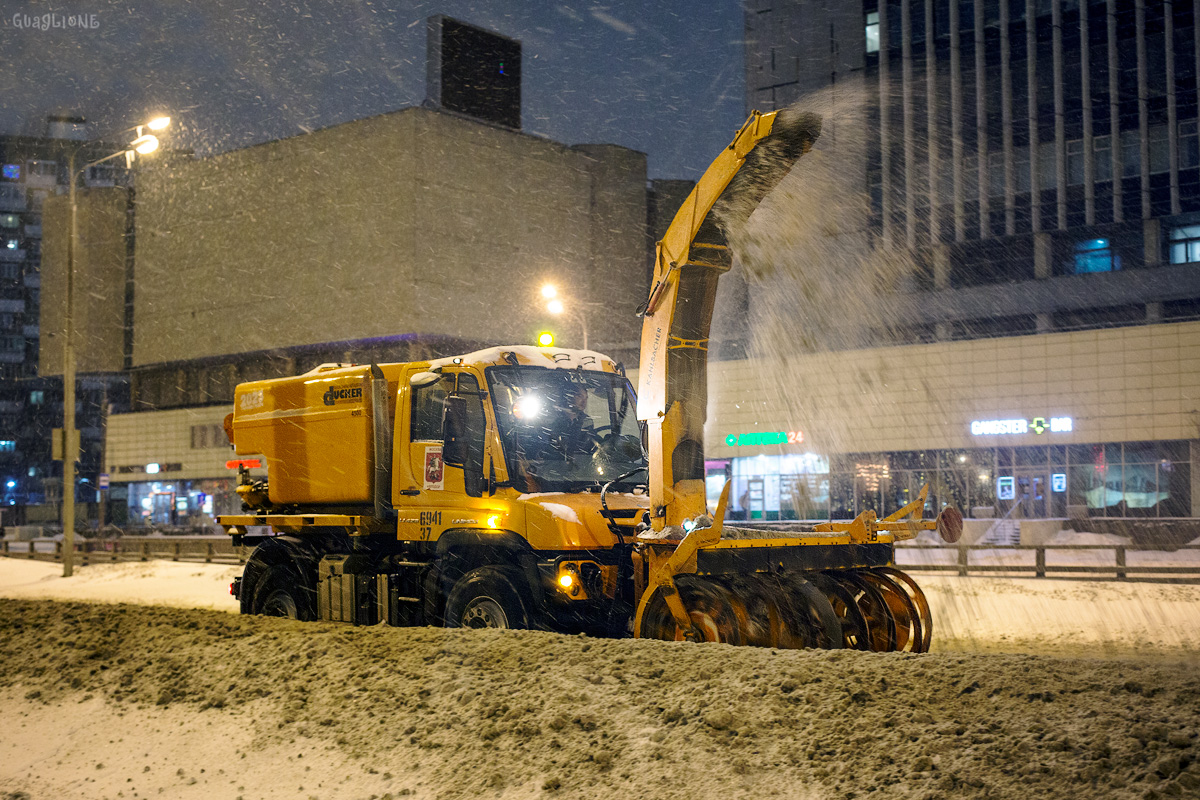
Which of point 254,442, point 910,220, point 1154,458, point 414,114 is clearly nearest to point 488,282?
point 414,114

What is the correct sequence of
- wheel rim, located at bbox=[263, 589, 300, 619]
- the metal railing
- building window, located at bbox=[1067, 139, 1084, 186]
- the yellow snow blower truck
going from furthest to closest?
1. building window, located at bbox=[1067, 139, 1084, 186]
2. the metal railing
3. wheel rim, located at bbox=[263, 589, 300, 619]
4. the yellow snow blower truck

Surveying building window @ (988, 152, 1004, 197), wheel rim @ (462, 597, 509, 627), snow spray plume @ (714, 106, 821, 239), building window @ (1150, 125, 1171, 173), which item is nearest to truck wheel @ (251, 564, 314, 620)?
wheel rim @ (462, 597, 509, 627)

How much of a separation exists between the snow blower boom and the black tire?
17.6 feet

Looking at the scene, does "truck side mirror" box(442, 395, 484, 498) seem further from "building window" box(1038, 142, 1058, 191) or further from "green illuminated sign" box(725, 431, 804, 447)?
"building window" box(1038, 142, 1058, 191)

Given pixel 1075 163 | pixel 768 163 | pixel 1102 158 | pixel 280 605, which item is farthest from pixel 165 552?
pixel 1102 158

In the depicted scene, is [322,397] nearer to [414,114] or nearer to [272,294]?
[414,114]

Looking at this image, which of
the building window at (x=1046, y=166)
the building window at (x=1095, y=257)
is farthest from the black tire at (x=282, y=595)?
the building window at (x=1046, y=166)

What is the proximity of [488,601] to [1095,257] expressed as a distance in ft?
155

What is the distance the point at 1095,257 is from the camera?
1939 inches

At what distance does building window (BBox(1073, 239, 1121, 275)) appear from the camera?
48969mm

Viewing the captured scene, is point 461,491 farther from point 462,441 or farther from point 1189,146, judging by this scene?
point 1189,146

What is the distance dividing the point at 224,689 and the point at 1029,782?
252 inches

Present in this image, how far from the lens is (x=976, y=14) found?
1999 inches

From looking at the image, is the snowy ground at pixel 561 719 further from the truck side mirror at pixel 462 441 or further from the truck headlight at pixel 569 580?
the truck side mirror at pixel 462 441
